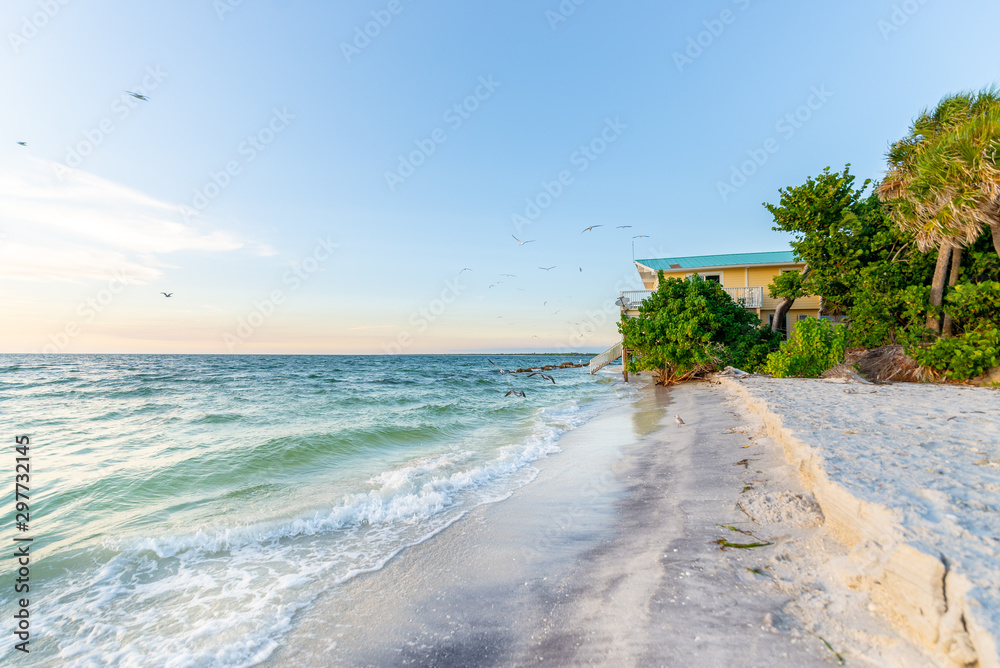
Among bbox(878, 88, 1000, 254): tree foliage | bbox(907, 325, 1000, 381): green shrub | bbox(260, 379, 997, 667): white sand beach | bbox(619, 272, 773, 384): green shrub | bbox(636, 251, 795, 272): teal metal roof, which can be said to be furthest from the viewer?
bbox(636, 251, 795, 272): teal metal roof

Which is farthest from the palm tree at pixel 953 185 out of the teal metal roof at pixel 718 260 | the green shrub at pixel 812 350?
the teal metal roof at pixel 718 260

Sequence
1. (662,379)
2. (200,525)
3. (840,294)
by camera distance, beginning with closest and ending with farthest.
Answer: (200,525) → (840,294) → (662,379)

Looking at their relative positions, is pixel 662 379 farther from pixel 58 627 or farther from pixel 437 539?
pixel 58 627

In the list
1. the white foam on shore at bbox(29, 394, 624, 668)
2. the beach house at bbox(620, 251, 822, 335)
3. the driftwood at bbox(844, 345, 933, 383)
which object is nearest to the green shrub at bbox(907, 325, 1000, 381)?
the driftwood at bbox(844, 345, 933, 383)

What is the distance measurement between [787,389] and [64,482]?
15.8m

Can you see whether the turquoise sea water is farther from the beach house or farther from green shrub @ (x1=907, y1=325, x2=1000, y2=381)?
the beach house

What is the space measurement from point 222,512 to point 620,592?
5558 mm

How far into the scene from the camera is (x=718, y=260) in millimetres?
26469

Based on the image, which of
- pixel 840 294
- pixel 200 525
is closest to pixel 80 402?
pixel 200 525

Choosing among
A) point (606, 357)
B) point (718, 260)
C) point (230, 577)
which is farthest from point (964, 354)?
point (606, 357)

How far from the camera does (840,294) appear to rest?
1656cm

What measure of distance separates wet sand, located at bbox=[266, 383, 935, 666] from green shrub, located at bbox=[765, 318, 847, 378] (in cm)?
1188

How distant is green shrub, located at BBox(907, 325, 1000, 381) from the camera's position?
12008 millimetres

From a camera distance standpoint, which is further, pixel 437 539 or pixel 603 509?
pixel 603 509
